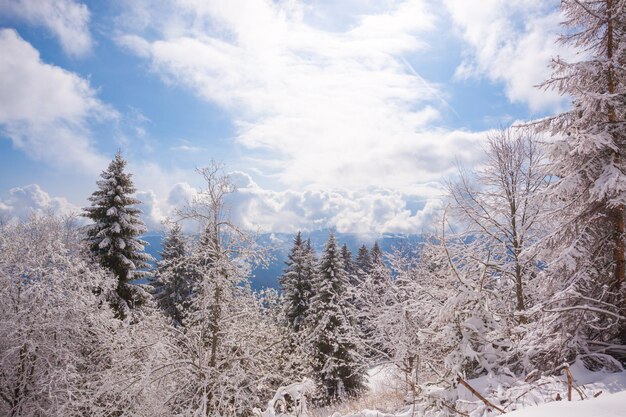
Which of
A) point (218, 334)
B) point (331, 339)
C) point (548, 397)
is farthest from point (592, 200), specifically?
point (331, 339)

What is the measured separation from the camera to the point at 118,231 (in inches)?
683

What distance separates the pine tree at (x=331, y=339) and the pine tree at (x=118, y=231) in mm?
10748

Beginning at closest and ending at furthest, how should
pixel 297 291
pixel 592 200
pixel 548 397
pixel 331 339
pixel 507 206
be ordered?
pixel 548 397, pixel 592 200, pixel 507 206, pixel 331 339, pixel 297 291

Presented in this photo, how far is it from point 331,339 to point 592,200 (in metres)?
19.7

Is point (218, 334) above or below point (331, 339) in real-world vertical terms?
above

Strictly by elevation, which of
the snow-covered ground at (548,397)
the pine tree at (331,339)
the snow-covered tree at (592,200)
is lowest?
the pine tree at (331,339)

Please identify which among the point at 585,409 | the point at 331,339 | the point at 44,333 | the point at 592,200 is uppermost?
the point at 592,200

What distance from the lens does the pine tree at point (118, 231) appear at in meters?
17.5

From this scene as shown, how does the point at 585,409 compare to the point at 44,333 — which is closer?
the point at 585,409

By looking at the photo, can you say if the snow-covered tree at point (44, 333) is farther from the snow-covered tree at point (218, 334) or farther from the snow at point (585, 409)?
the snow at point (585, 409)

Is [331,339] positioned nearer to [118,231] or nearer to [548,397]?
[118,231]

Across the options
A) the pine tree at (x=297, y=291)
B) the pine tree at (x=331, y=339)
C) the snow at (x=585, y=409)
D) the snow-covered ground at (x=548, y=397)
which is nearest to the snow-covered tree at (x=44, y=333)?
the snow-covered ground at (x=548, y=397)

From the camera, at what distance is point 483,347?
528 cm

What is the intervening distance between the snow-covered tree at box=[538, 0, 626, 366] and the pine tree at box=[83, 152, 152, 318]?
17.8 metres
